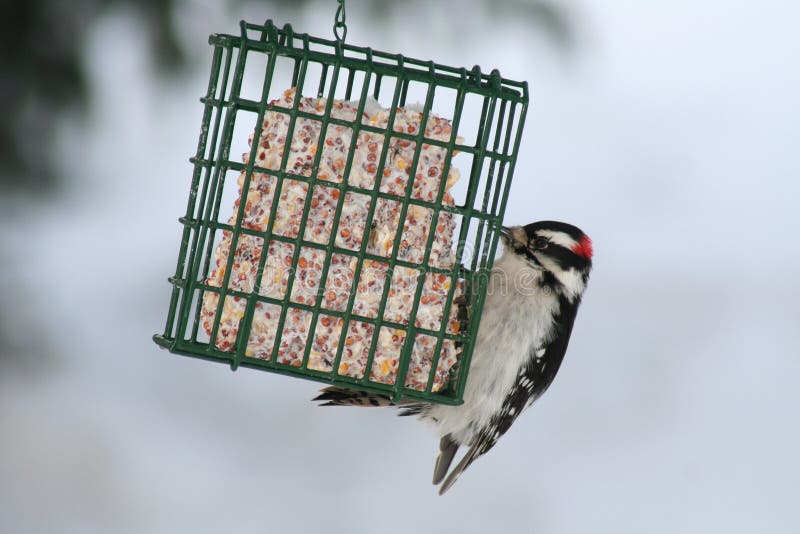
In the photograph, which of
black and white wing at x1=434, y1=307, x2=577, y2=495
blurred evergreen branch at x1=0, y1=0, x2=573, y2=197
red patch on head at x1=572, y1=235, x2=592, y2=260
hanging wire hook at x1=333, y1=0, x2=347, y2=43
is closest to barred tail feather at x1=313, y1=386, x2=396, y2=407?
black and white wing at x1=434, y1=307, x2=577, y2=495

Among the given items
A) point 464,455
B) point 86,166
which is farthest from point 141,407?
point 464,455

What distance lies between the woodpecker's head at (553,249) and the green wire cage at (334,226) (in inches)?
26.8

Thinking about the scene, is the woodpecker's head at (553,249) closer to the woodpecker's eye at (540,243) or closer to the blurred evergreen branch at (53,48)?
the woodpecker's eye at (540,243)

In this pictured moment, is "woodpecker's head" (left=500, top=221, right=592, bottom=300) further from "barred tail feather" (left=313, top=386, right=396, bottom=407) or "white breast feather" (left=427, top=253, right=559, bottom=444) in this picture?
"barred tail feather" (left=313, top=386, right=396, bottom=407)

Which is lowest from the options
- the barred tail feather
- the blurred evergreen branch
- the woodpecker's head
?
the barred tail feather

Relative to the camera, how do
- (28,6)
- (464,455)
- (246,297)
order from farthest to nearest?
(464,455) → (28,6) → (246,297)

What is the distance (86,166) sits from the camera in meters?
4.14

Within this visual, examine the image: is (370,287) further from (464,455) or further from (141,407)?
(141,407)

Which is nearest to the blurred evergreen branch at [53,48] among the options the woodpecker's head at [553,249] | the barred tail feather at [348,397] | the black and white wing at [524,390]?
the woodpecker's head at [553,249]

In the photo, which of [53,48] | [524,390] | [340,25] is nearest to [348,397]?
[524,390]

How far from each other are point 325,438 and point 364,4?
118 inches

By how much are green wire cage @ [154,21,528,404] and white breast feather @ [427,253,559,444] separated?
687 millimetres

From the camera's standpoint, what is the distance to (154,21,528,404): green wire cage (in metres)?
2.92

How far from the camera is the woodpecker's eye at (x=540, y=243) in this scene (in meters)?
3.75
